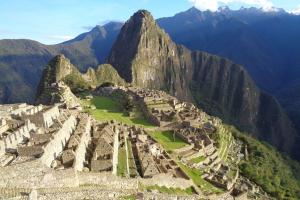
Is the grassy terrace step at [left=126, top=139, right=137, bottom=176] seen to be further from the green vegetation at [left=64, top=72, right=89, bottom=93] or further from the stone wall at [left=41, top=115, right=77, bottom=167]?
the green vegetation at [left=64, top=72, right=89, bottom=93]

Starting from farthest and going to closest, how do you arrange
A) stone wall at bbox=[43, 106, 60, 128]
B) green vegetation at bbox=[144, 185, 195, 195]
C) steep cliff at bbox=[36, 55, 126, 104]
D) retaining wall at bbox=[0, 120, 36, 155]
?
steep cliff at bbox=[36, 55, 126, 104] < stone wall at bbox=[43, 106, 60, 128] < green vegetation at bbox=[144, 185, 195, 195] < retaining wall at bbox=[0, 120, 36, 155]

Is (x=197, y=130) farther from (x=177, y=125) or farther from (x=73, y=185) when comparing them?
(x=73, y=185)

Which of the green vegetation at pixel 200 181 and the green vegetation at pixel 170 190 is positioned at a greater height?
the green vegetation at pixel 170 190

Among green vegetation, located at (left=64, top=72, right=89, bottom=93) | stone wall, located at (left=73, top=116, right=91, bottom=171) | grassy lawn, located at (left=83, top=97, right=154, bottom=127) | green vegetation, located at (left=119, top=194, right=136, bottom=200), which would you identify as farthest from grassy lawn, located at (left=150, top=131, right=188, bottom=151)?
green vegetation, located at (left=64, top=72, right=89, bottom=93)

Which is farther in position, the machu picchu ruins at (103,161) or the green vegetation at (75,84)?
the green vegetation at (75,84)

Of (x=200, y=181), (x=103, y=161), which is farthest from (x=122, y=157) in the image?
(x=200, y=181)

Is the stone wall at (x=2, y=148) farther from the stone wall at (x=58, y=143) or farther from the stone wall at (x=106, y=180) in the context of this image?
the stone wall at (x=106, y=180)

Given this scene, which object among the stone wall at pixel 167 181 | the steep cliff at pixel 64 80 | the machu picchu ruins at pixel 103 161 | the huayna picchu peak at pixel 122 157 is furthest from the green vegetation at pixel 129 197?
the steep cliff at pixel 64 80
